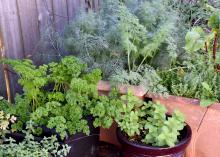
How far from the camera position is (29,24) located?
2.16 metres

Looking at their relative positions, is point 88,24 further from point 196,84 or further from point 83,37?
point 196,84

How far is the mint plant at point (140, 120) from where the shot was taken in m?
1.75

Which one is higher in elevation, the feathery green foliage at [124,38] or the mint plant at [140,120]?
the feathery green foliage at [124,38]

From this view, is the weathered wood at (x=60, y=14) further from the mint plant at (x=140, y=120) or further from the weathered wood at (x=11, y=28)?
the mint plant at (x=140, y=120)

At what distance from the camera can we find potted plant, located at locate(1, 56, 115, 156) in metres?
1.69

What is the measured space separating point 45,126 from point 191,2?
66.5 inches

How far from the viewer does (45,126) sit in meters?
1.78

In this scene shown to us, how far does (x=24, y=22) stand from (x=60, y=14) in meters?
0.42

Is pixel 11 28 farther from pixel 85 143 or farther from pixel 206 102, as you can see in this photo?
pixel 206 102

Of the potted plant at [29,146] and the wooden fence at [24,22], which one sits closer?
the potted plant at [29,146]

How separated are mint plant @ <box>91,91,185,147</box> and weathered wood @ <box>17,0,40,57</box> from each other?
707 millimetres

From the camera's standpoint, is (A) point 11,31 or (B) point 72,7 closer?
(A) point 11,31

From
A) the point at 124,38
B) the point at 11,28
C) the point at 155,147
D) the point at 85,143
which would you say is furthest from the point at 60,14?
the point at 155,147

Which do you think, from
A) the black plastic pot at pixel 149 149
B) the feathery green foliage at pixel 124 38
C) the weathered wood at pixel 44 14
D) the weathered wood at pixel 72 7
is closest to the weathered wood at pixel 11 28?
the weathered wood at pixel 44 14
